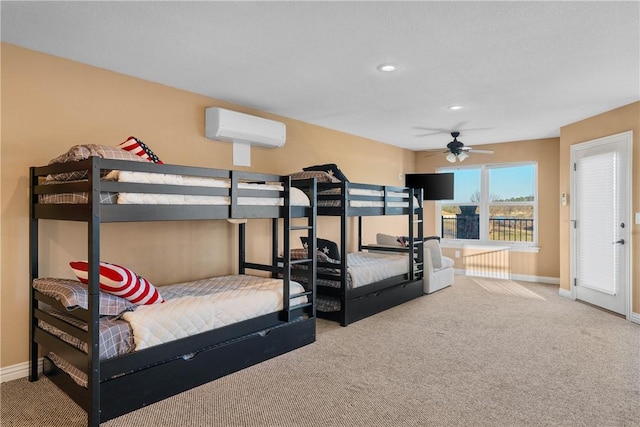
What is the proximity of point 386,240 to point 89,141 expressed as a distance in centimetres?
412

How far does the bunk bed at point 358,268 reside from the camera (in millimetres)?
4152

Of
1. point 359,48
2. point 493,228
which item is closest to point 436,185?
point 493,228

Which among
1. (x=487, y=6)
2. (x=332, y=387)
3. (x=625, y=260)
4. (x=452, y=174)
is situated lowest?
(x=332, y=387)

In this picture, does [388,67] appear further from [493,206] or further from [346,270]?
[493,206]

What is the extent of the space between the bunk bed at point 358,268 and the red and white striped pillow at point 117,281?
1.68 metres

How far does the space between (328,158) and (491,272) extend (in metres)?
3.51

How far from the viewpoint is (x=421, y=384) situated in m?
2.74

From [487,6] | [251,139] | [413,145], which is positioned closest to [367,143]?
[413,145]

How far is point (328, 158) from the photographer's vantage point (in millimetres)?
5582

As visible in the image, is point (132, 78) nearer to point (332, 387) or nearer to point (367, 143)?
point (332, 387)

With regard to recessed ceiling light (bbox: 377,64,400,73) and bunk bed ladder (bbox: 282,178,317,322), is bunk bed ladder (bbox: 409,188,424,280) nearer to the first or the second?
bunk bed ladder (bbox: 282,178,317,322)

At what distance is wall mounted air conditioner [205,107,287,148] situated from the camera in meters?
3.90

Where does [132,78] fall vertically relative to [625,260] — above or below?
above

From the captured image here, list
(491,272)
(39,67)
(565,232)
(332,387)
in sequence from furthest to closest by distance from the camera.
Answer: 1. (491,272)
2. (565,232)
3. (39,67)
4. (332,387)
